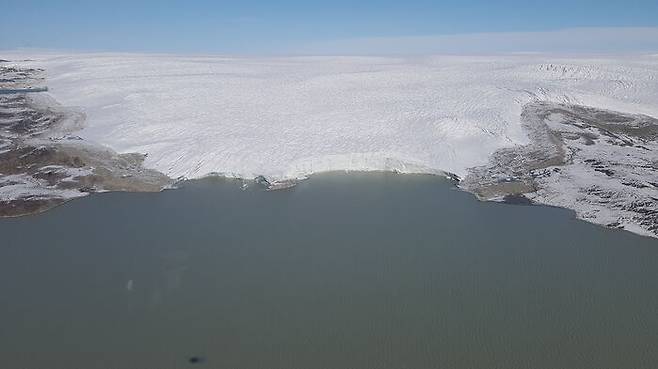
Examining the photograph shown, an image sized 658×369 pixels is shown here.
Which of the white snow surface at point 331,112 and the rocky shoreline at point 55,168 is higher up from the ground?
the white snow surface at point 331,112

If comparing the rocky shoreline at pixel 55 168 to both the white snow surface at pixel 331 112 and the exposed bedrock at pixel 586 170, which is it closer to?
the white snow surface at pixel 331 112

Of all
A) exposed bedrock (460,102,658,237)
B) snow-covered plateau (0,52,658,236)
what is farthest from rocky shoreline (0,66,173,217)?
exposed bedrock (460,102,658,237)

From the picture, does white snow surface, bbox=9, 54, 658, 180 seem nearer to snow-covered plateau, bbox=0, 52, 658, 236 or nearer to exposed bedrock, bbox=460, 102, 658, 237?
snow-covered plateau, bbox=0, 52, 658, 236

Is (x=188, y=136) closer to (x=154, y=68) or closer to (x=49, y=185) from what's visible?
(x=49, y=185)

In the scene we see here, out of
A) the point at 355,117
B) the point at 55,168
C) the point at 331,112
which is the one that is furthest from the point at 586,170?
the point at 55,168

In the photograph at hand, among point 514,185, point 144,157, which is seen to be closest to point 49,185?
point 144,157

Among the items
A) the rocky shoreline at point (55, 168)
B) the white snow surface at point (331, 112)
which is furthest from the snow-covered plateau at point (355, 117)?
the rocky shoreline at point (55, 168)
